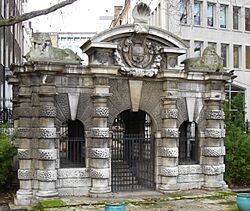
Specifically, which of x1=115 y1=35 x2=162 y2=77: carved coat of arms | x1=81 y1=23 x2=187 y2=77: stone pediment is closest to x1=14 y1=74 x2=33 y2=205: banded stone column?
x1=81 y1=23 x2=187 y2=77: stone pediment

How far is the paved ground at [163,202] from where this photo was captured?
13.4 metres

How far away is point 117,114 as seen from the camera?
15273 mm

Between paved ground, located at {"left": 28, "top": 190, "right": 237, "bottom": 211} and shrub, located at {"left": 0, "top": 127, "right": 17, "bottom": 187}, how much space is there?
2745mm

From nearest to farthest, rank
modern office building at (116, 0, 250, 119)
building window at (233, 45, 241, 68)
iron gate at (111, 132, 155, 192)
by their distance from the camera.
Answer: iron gate at (111, 132, 155, 192) → modern office building at (116, 0, 250, 119) → building window at (233, 45, 241, 68)

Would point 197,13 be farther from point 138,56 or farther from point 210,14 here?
point 138,56

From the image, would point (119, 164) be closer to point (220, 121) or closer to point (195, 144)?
point (195, 144)

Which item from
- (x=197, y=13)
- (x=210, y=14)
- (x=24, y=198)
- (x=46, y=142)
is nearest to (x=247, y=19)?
(x=210, y=14)

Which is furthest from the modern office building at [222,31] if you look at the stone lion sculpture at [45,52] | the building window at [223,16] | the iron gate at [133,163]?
the stone lion sculpture at [45,52]

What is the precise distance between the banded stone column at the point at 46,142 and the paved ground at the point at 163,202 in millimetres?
707

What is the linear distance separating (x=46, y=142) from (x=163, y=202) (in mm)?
4079

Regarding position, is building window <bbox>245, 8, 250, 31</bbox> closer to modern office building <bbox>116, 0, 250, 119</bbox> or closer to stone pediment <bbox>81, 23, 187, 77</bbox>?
modern office building <bbox>116, 0, 250, 119</bbox>

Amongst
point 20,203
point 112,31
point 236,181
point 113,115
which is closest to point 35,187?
point 20,203

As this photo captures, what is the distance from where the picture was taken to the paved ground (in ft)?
43.9

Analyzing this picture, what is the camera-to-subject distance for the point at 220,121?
1634 centimetres
